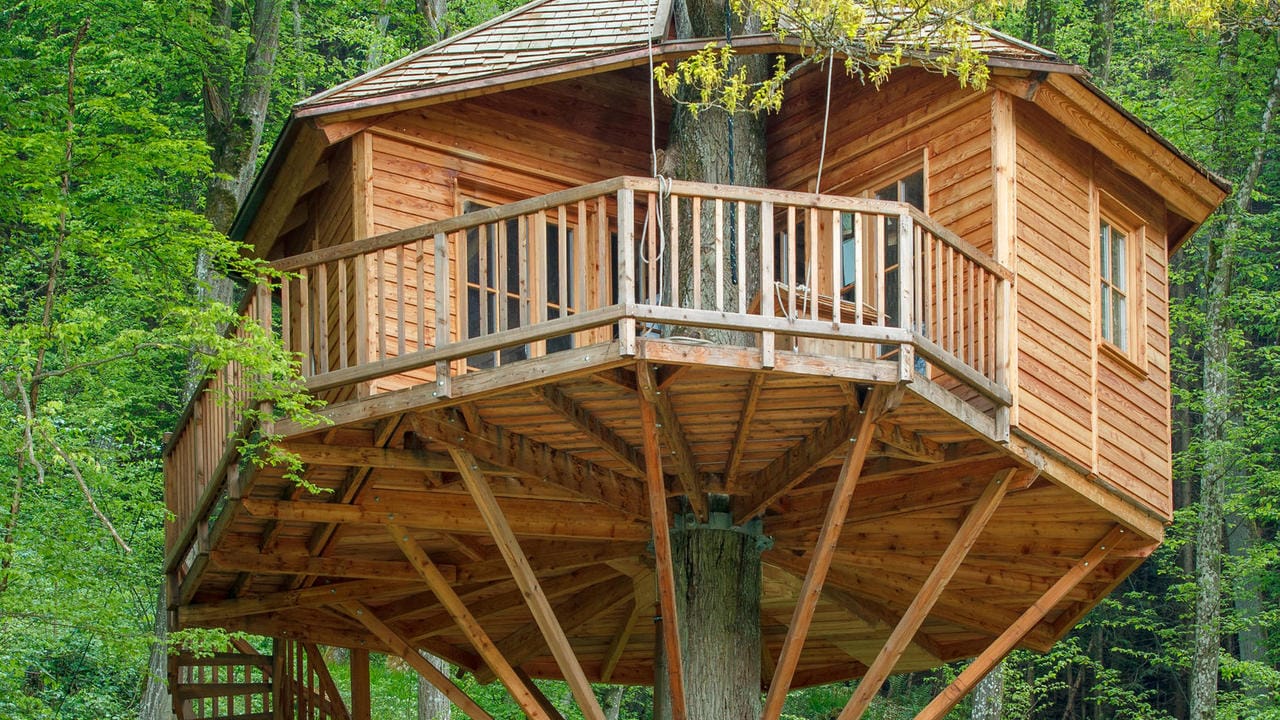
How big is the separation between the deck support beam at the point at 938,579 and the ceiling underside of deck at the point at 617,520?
0.18 meters

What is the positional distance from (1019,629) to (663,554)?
3.45 meters

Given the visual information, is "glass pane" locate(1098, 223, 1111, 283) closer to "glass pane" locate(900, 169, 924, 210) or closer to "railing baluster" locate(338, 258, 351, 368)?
"glass pane" locate(900, 169, 924, 210)

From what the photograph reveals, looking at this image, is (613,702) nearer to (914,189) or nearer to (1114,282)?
(1114,282)

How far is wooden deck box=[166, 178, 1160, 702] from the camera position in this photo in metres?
11.0

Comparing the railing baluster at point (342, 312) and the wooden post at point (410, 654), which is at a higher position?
the railing baluster at point (342, 312)

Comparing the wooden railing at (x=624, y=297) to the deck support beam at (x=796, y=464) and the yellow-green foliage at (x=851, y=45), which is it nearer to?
the deck support beam at (x=796, y=464)

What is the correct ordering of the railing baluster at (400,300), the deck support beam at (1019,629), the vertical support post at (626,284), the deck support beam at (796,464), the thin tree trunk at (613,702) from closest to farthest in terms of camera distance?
the vertical support post at (626,284) → the railing baluster at (400,300) → the deck support beam at (796,464) → the deck support beam at (1019,629) → the thin tree trunk at (613,702)

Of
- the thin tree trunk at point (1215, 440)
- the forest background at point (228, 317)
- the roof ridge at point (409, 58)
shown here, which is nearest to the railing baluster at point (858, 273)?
the roof ridge at point (409, 58)

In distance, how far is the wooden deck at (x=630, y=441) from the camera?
11.0m

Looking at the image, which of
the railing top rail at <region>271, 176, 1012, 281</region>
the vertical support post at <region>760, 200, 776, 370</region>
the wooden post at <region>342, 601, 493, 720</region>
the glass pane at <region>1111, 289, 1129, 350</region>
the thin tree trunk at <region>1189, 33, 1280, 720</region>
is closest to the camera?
the vertical support post at <region>760, 200, 776, 370</region>

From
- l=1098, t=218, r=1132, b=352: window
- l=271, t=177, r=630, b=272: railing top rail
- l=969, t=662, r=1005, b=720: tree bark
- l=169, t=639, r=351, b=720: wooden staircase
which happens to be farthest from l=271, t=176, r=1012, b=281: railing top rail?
l=969, t=662, r=1005, b=720: tree bark

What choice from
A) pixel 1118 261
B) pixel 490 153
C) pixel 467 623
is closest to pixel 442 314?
pixel 467 623

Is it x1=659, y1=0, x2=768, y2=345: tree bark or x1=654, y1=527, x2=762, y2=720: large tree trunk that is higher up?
x1=659, y1=0, x2=768, y2=345: tree bark

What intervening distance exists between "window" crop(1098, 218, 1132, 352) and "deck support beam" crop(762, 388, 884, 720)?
3782mm
